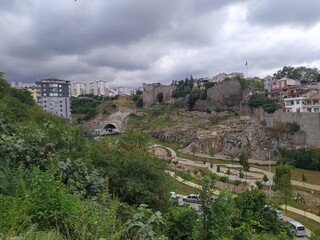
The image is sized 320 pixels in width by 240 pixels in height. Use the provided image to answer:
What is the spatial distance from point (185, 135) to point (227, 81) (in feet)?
54.2

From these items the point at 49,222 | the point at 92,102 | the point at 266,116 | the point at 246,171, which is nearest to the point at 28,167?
the point at 49,222

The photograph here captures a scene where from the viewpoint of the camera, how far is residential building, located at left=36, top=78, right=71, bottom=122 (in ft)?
216

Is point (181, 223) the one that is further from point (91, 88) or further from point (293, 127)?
point (91, 88)

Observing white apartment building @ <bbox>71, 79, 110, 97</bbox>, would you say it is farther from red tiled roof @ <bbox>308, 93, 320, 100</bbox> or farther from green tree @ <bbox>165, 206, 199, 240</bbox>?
green tree @ <bbox>165, 206, 199, 240</bbox>

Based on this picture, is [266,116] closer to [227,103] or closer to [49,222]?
[227,103]

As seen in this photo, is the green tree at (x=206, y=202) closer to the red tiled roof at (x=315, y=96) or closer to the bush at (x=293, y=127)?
the bush at (x=293, y=127)

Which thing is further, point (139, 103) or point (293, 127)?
point (139, 103)

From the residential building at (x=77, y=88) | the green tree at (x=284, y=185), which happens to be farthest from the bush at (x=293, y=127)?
the residential building at (x=77, y=88)

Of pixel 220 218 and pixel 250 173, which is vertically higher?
pixel 220 218

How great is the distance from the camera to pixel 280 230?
7840 mm

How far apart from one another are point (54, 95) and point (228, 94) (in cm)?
4098

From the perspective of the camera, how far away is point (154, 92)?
81.8 meters

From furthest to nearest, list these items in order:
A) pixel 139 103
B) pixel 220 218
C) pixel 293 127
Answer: pixel 139 103 < pixel 293 127 < pixel 220 218

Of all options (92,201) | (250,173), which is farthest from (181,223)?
(250,173)
